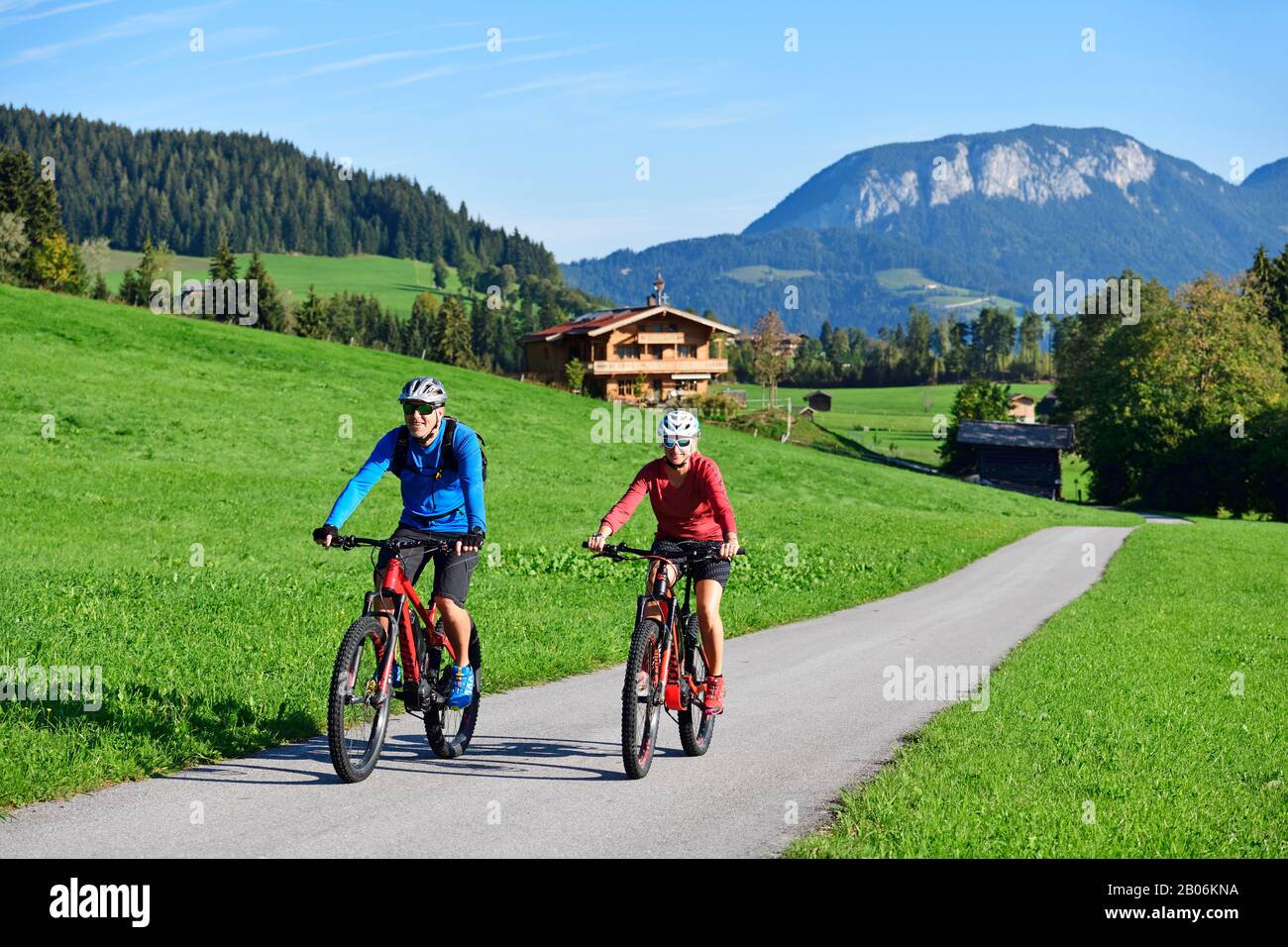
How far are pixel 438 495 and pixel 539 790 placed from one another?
2.21 meters

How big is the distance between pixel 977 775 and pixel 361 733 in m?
4.25

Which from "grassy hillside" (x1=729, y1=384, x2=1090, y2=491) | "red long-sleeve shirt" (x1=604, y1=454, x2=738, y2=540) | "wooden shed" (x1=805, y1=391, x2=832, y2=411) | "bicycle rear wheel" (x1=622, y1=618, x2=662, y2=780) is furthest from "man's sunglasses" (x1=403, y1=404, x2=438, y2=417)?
"wooden shed" (x1=805, y1=391, x2=832, y2=411)

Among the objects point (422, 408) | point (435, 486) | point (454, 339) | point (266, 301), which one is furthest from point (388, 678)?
point (454, 339)

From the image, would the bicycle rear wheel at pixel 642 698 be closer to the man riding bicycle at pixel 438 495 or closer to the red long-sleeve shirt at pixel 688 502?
the red long-sleeve shirt at pixel 688 502

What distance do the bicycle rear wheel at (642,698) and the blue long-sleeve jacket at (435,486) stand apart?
140 centimetres

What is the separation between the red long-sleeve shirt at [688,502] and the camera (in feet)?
29.9

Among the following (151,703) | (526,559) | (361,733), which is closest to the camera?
(361,733)

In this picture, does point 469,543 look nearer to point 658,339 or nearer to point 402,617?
point 402,617

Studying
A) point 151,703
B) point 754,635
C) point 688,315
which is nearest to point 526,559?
point 754,635

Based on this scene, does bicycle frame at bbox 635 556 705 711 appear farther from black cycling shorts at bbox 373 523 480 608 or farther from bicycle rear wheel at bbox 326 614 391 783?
bicycle rear wheel at bbox 326 614 391 783

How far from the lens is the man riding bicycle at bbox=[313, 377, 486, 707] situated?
8461 mm

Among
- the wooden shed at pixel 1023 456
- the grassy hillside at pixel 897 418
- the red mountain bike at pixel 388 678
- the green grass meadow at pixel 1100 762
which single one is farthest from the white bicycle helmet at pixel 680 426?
the grassy hillside at pixel 897 418

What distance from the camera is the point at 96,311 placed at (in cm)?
5872
